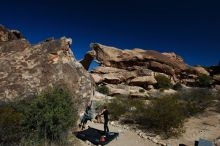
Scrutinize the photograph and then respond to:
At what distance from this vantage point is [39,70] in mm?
9336

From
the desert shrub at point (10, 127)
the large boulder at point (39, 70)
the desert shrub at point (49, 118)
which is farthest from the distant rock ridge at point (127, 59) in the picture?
the desert shrub at point (10, 127)

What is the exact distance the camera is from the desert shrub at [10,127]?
6.48m

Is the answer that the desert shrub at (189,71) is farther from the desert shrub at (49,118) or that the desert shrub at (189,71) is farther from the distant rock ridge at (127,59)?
the desert shrub at (49,118)

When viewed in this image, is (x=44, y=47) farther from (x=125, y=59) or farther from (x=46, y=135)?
(x=125, y=59)

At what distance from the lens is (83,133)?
384 inches

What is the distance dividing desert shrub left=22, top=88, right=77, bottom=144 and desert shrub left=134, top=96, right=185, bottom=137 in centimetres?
528

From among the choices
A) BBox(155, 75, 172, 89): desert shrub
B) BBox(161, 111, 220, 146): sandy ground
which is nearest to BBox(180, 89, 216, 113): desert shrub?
BBox(161, 111, 220, 146): sandy ground

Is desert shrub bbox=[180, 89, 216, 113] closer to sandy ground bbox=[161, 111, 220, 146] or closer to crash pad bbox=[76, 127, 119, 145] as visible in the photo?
sandy ground bbox=[161, 111, 220, 146]

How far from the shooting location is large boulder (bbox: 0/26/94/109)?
28.3 ft

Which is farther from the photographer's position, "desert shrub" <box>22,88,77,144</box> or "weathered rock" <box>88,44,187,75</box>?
"weathered rock" <box>88,44,187,75</box>

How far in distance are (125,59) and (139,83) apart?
7343 millimetres

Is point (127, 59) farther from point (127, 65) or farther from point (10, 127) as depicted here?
point (10, 127)

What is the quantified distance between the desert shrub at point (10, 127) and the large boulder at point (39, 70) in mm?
1278

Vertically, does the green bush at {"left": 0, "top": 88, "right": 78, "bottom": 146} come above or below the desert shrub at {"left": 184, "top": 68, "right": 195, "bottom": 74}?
below
